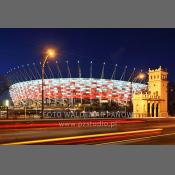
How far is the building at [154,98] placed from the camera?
41.0 metres

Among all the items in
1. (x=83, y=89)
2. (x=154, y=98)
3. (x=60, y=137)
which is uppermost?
(x=83, y=89)

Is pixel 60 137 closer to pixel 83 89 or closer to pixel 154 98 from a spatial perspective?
pixel 154 98

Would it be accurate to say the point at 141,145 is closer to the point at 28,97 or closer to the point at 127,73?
the point at 127,73

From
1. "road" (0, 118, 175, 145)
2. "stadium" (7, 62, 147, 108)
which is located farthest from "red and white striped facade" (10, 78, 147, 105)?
"road" (0, 118, 175, 145)

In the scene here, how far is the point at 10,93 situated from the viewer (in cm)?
8456

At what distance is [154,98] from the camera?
4131 centimetres

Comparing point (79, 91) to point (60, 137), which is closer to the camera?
point (60, 137)

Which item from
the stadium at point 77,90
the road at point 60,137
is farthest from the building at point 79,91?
the road at point 60,137

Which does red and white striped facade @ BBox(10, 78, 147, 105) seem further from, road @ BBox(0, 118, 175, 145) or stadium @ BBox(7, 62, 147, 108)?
road @ BBox(0, 118, 175, 145)

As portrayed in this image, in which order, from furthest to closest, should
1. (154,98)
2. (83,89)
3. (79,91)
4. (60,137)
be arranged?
(83,89), (79,91), (154,98), (60,137)

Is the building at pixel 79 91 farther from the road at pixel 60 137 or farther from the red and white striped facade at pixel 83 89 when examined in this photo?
the road at pixel 60 137

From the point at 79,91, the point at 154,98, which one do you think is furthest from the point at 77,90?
the point at 154,98

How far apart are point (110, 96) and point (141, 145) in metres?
55.8

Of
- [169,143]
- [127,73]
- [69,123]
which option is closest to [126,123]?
[69,123]
